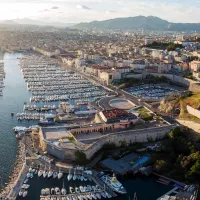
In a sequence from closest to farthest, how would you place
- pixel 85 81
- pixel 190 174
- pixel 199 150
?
pixel 190 174
pixel 199 150
pixel 85 81

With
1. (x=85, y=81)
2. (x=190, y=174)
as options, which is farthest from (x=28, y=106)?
(x=190, y=174)

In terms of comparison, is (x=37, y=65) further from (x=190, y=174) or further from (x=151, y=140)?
(x=190, y=174)

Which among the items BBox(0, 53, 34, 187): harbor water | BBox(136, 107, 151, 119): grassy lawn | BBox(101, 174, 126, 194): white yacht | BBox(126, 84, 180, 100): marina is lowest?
BBox(101, 174, 126, 194): white yacht

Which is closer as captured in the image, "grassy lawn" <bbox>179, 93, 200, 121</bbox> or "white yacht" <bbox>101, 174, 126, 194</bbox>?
"white yacht" <bbox>101, 174, 126, 194</bbox>

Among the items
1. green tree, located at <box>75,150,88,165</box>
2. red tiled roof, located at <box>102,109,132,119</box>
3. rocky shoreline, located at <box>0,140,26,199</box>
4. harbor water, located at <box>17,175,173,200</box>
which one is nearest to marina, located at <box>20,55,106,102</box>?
red tiled roof, located at <box>102,109,132,119</box>

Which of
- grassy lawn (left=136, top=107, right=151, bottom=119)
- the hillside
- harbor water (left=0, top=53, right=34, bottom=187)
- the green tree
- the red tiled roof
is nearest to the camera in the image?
the green tree

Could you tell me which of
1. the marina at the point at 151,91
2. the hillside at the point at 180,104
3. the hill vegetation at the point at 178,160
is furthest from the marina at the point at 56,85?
the hill vegetation at the point at 178,160

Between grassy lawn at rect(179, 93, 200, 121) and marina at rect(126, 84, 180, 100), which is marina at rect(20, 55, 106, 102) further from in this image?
grassy lawn at rect(179, 93, 200, 121)

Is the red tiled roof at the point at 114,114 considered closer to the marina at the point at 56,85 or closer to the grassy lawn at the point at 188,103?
the grassy lawn at the point at 188,103
